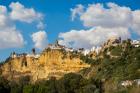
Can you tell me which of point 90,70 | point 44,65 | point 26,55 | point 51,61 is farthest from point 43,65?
point 90,70

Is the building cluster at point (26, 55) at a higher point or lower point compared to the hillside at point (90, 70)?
higher

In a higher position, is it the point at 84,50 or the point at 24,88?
the point at 84,50

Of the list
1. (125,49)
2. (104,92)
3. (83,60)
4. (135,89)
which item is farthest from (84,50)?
(135,89)

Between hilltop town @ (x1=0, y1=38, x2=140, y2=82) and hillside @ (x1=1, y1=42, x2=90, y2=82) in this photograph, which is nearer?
hilltop town @ (x1=0, y1=38, x2=140, y2=82)

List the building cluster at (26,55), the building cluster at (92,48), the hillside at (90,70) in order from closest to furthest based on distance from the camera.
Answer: the hillside at (90,70)
the building cluster at (92,48)
the building cluster at (26,55)

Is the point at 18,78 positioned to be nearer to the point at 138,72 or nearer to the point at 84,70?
the point at 84,70

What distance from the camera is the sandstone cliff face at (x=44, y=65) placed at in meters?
135

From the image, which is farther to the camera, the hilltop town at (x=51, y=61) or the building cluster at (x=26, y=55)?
the building cluster at (x=26, y=55)

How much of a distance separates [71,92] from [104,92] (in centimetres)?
776

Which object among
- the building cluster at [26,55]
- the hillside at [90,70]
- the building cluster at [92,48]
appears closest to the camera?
the hillside at [90,70]

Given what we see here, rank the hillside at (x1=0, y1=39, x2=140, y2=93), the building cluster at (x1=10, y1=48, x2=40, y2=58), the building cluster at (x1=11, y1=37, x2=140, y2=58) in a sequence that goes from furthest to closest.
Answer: the building cluster at (x1=10, y1=48, x2=40, y2=58)
the building cluster at (x1=11, y1=37, x2=140, y2=58)
the hillside at (x1=0, y1=39, x2=140, y2=93)

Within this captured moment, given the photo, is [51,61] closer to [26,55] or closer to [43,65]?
[43,65]

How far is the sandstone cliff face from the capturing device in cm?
13500

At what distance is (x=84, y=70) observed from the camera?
4970 inches
